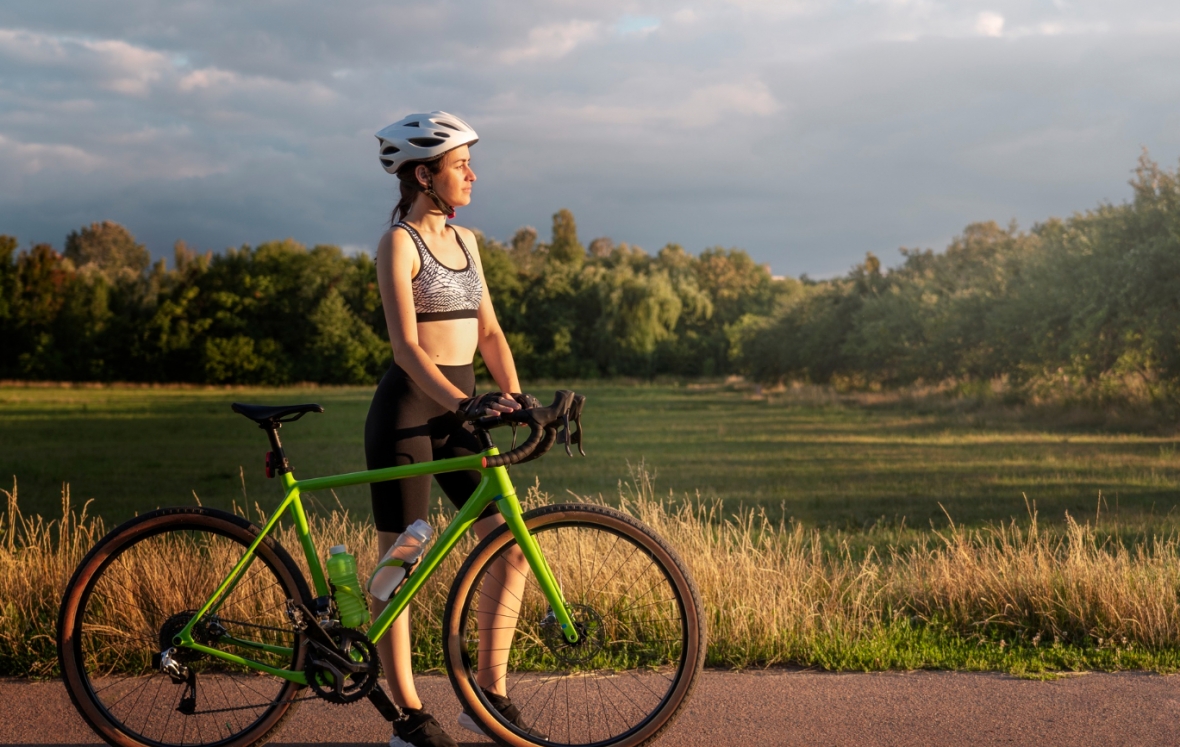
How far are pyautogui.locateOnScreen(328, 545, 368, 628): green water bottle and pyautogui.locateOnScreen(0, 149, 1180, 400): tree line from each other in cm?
2423

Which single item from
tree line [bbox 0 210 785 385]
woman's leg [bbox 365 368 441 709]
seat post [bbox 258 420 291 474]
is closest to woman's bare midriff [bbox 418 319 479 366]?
woman's leg [bbox 365 368 441 709]

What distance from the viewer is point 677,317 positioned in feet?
260

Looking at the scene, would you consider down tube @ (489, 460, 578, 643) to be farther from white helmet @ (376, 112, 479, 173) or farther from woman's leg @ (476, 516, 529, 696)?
white helmet @ (376, 112, 479, 173)

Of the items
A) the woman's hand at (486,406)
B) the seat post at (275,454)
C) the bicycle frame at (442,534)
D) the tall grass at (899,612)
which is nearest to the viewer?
the woman's hand at (486,406)

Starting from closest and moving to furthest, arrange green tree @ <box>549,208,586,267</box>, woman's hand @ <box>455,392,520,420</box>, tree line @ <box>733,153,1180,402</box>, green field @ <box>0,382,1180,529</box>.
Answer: woman's hand @ <box>455,392,520,420</box>
green field @ <box>0,382,1180,529</box>
tree line @ <box>733,153,1180,402</box>
green tree @ <box>549,208,586,267</box>

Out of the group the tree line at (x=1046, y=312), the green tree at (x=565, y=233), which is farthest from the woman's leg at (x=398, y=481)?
the green tree at (x=565, y=233)

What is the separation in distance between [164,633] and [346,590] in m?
0.71

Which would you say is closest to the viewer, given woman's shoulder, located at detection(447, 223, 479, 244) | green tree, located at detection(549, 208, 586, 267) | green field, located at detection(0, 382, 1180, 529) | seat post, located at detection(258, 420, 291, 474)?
seat post, located at detection(258, 420, 291, 474)

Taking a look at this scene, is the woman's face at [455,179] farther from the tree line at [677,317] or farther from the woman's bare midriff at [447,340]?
the tree line at [677,317]

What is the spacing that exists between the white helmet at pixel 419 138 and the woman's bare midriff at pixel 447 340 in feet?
1.88

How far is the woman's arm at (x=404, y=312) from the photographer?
3.57 m

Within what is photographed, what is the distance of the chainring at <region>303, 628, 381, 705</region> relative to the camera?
11.6 feet

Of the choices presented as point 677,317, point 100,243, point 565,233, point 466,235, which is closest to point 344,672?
point 466,235

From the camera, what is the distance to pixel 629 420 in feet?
121
